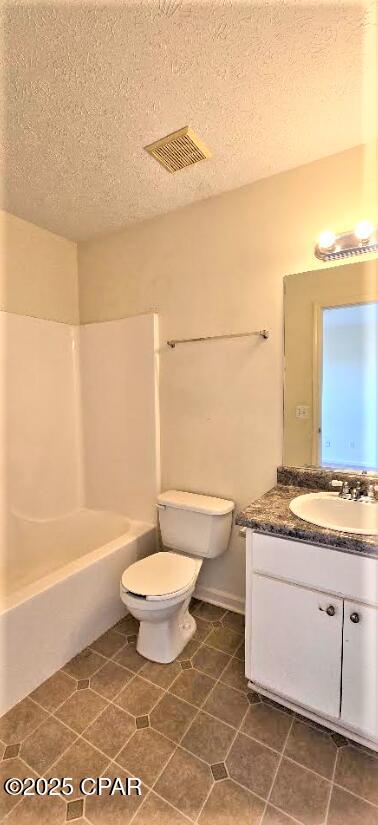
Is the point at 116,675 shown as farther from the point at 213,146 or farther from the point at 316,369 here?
the point at 213,146

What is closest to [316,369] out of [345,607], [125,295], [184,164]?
[345,607]

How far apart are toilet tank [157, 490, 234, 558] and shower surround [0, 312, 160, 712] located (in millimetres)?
237

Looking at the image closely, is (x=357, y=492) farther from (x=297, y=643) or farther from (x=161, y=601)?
(x=161, y=601)

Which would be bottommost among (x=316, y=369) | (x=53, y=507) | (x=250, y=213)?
(x=53, y=507)

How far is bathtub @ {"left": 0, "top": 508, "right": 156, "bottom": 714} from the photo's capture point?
4.64ft

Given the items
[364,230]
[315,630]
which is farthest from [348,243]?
[315,630]

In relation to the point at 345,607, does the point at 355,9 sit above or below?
above

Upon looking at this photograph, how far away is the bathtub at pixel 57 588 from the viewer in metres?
1.42

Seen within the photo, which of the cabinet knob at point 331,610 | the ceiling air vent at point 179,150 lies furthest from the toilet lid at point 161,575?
the ceiling air vent at point 179,150

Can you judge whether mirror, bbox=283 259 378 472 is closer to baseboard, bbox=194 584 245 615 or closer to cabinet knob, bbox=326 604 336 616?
cabinet knob, bbox=326 604 336 616

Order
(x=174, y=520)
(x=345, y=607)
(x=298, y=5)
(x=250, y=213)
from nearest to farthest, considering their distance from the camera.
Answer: (x=298, y=5) < (x=345, y=607) < (x=250, y=213) < (x=174, y=520)

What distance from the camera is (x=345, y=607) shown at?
1134mm

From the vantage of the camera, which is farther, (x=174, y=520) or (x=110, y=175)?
(x=174, y=520)

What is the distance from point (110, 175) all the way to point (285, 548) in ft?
6.07
